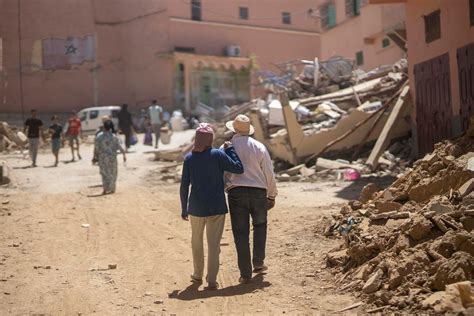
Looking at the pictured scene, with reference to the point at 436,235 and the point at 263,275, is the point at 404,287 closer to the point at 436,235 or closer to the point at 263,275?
the point at 436,235

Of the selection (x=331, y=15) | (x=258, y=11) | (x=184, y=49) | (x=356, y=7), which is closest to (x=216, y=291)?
(x=356, y=7)

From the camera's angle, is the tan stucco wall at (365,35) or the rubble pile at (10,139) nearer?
the rubble pile at (10,139)

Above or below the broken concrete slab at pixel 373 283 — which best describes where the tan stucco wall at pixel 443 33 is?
above

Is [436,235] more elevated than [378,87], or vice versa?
[378,87]

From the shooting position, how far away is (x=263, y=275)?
6594 millimetres

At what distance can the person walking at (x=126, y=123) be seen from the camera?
21.2 m

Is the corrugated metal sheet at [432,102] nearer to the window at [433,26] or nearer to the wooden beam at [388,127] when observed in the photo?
the window at [433,26]

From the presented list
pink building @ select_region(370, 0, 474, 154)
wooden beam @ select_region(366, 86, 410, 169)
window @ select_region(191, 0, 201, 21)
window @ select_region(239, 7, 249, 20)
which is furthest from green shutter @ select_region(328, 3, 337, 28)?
pink building @ select_region(370, 0, 474, 154)

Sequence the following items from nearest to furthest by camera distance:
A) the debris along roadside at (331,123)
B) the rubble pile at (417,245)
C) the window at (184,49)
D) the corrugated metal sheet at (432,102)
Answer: the rubble pile at (417,245) → the corrugated metal sheet at (432,102) → the debris along roadside at (331,123) → the window at (184,49)

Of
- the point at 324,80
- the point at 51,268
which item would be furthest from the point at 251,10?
the point at 51,268

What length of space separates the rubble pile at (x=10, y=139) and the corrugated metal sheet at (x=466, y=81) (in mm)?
16760

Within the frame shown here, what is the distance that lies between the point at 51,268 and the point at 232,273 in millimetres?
1998

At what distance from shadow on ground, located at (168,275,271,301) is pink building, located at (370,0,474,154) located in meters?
6.40

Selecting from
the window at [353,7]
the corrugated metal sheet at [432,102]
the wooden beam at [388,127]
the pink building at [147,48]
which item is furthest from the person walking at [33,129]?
the window at [353,7]
